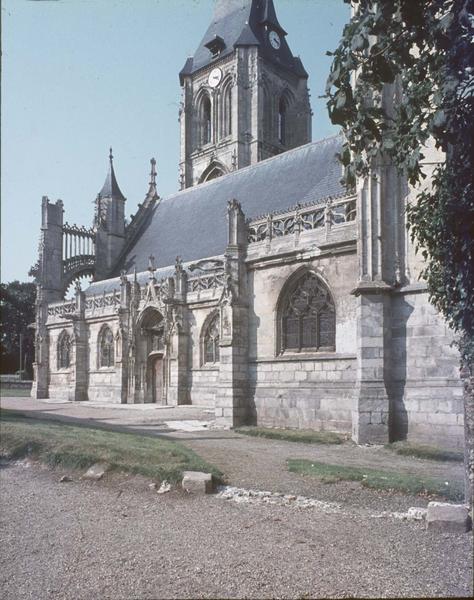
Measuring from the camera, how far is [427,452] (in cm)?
980

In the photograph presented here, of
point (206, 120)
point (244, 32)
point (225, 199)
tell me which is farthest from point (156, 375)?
point (244, 32)

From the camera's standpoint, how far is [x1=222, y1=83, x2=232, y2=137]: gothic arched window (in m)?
38.7

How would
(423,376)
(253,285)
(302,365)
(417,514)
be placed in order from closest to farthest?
1. (417,514)
2. (423,376)
3. (302,365)
4. (253,285)

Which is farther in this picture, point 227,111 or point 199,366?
point 227,111

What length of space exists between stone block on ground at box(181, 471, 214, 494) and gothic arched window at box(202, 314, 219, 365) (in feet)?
48.9

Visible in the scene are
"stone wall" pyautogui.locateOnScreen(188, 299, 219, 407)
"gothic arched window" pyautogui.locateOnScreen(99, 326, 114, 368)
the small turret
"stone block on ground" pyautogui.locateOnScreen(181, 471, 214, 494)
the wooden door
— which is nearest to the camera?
"stone block on ground" pyautogui.locateOnScreen(181, 471, 214, 494)

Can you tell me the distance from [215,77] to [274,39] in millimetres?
5519

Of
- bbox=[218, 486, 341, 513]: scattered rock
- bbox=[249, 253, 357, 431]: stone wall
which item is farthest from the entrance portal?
bbox=[218, 486, 341, 513]: scattered rock

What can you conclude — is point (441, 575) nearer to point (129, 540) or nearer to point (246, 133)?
point (129, 540)

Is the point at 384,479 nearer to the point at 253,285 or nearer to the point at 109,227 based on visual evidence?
the point at 253,285

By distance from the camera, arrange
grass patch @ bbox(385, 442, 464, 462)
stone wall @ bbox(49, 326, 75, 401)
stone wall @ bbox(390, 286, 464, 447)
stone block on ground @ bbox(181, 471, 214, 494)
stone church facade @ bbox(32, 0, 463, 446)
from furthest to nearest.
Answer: stone wall @ bbox(49, 326, 75, 401) → stone church facade @ bbox(32, 0, 463, 446) → stone wall @ bbox(390, 286, 464, 447) → grass patch @ bbox(385, 442, 464, 462) → stone block on ground @ bbox(181, 471, 214, 494)

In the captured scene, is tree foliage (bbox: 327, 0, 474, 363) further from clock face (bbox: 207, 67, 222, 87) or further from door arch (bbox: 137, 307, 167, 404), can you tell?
clock face (bbox: 207, 67, 222, 87)

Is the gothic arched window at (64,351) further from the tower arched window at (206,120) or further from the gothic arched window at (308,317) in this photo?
the gothic arched window at (308,317)

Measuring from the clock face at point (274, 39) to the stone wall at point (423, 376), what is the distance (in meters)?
34.2
